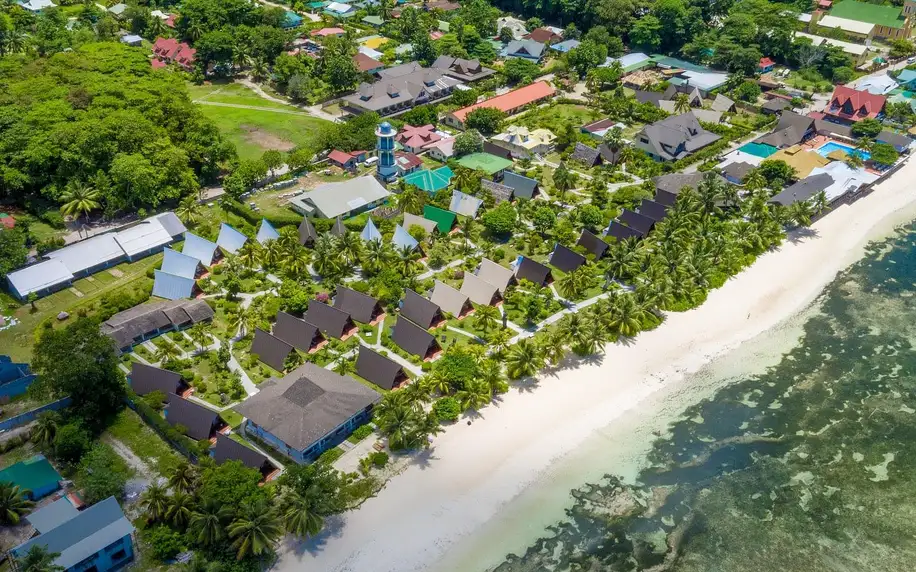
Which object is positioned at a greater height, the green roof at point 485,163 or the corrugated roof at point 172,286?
the green roof at point 485,163

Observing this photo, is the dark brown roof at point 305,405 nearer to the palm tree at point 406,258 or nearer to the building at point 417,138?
the palm tree at point 406,258

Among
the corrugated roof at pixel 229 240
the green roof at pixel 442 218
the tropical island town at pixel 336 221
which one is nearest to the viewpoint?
the tropical island town at pixel 336 221

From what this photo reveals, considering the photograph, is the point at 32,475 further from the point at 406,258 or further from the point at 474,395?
the point at 406,258

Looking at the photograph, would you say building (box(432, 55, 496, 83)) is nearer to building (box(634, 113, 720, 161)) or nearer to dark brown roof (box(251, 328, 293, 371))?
building (box(634, 113, 720, 161))

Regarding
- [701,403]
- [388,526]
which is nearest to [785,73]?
[701,403]

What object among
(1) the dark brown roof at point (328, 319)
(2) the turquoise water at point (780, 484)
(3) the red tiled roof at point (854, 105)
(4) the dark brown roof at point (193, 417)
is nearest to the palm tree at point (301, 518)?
(4) the dark brown roof at point (193, 417)

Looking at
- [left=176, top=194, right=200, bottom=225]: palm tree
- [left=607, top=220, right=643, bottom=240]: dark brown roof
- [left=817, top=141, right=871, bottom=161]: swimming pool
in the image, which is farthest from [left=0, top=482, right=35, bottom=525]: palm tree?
[left=817, top=141, right=871, bottom=161]: swimming pool
